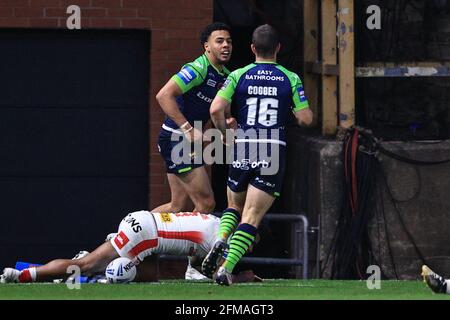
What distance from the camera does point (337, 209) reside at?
50.0ft

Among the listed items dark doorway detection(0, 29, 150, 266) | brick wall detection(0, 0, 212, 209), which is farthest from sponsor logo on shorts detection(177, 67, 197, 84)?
dark doorway detection(0, 29, 150, 266)

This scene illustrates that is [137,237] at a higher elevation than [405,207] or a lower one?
higher

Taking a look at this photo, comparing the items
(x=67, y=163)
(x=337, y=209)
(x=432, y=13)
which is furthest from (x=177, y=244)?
(x=432, y=13)

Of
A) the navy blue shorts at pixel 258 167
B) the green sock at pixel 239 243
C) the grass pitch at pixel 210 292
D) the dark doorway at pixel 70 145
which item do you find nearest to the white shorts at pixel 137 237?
the grass pitch at pixel 210 292

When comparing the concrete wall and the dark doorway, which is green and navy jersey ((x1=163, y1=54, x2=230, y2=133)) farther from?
the dark doorway

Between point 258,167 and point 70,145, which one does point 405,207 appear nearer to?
point 258,167

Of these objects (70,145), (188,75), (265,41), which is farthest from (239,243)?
(70,145)

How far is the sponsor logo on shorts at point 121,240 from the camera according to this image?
12.3 meters

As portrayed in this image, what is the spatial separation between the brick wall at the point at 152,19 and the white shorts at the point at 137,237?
4.27 metres

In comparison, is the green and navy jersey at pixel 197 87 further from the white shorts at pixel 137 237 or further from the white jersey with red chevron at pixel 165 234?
the white shorts at pixel 137 237

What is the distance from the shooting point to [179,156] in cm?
1443

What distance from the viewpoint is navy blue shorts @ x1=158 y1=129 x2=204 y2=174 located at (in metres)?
14.4

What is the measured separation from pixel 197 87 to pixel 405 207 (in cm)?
Result: 239

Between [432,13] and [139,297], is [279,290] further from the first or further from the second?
[432,13]
